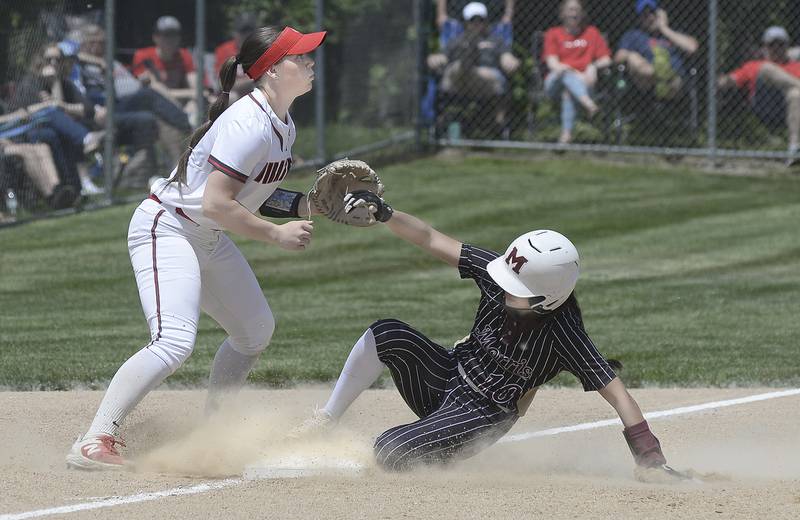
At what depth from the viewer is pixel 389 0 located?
15570 mm

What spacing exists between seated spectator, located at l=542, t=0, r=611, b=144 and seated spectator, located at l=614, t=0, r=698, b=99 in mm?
277

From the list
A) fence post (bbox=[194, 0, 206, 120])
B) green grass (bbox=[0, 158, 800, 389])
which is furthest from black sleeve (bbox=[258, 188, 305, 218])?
fence post (bbox=[194, 0, 206, 120])

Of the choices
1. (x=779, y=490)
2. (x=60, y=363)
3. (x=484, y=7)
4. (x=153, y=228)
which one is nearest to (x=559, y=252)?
(x=779, y=490)

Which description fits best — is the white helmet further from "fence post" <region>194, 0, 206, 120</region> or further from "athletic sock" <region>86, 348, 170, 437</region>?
"fence post" <region>194, 0, 206, 120</region>

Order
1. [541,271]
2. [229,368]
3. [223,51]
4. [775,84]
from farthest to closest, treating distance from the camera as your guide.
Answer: [775,84] → [223,51] → [229,368] → [541,271]

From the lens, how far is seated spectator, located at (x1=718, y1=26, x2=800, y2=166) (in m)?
14.2

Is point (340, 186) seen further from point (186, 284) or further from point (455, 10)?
point (455, 10)

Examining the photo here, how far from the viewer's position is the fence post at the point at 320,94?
14648mm

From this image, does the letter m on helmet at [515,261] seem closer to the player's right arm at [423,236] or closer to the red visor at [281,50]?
the player's right arm at [423,236]

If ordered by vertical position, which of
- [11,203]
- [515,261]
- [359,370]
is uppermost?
[515,261]

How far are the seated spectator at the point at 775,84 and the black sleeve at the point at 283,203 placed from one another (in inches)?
391

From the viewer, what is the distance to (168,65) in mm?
13344

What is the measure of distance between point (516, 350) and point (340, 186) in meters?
1.02

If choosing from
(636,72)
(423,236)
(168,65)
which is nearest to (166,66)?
(168,65)
